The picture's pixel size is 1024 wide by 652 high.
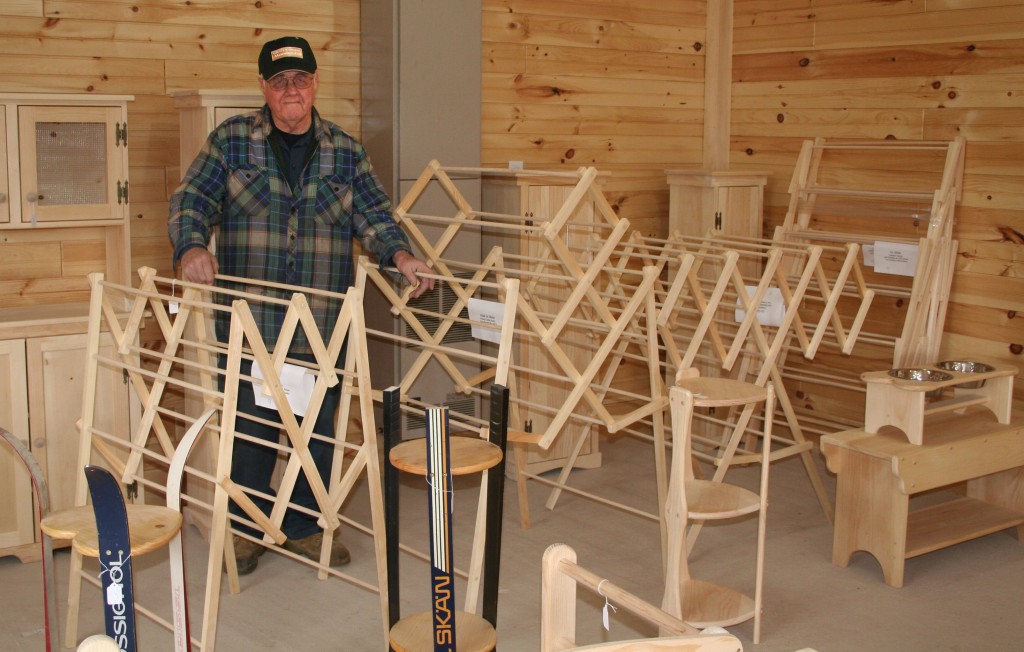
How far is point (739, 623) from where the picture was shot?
11.4ft

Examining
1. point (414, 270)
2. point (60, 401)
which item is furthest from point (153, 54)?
point (414, 270)

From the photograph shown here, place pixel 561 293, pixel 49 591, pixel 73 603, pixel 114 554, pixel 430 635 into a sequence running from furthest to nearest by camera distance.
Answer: pixel 561 293 → pixel 73 603 → pixel 430 635 → pixel 49 591 → pixel 114 554

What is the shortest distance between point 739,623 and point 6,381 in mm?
2550

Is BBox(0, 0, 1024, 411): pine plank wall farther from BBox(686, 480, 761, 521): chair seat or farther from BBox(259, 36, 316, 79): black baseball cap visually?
BBox(686, 480, 761, 521): chair seat

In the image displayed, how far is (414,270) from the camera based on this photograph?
365 centimetres

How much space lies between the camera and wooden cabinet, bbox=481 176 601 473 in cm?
464

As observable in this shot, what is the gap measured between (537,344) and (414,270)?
1201mm

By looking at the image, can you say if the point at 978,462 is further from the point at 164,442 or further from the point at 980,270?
the point at 164,442

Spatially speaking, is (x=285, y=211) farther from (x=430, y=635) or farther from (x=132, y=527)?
(x=430, y=635)

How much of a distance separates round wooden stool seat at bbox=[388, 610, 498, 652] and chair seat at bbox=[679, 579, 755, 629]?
87 cm

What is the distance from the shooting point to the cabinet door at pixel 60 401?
151 inches

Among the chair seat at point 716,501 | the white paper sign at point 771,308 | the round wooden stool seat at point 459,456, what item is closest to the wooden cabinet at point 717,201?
the white paper sign at point 771,308

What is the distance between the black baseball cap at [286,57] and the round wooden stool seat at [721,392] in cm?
162

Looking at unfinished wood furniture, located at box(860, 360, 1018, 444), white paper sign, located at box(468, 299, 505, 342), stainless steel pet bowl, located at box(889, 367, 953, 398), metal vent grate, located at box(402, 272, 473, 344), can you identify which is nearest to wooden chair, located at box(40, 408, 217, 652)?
white paper sign, located at box(468, 299, 505, 342)
